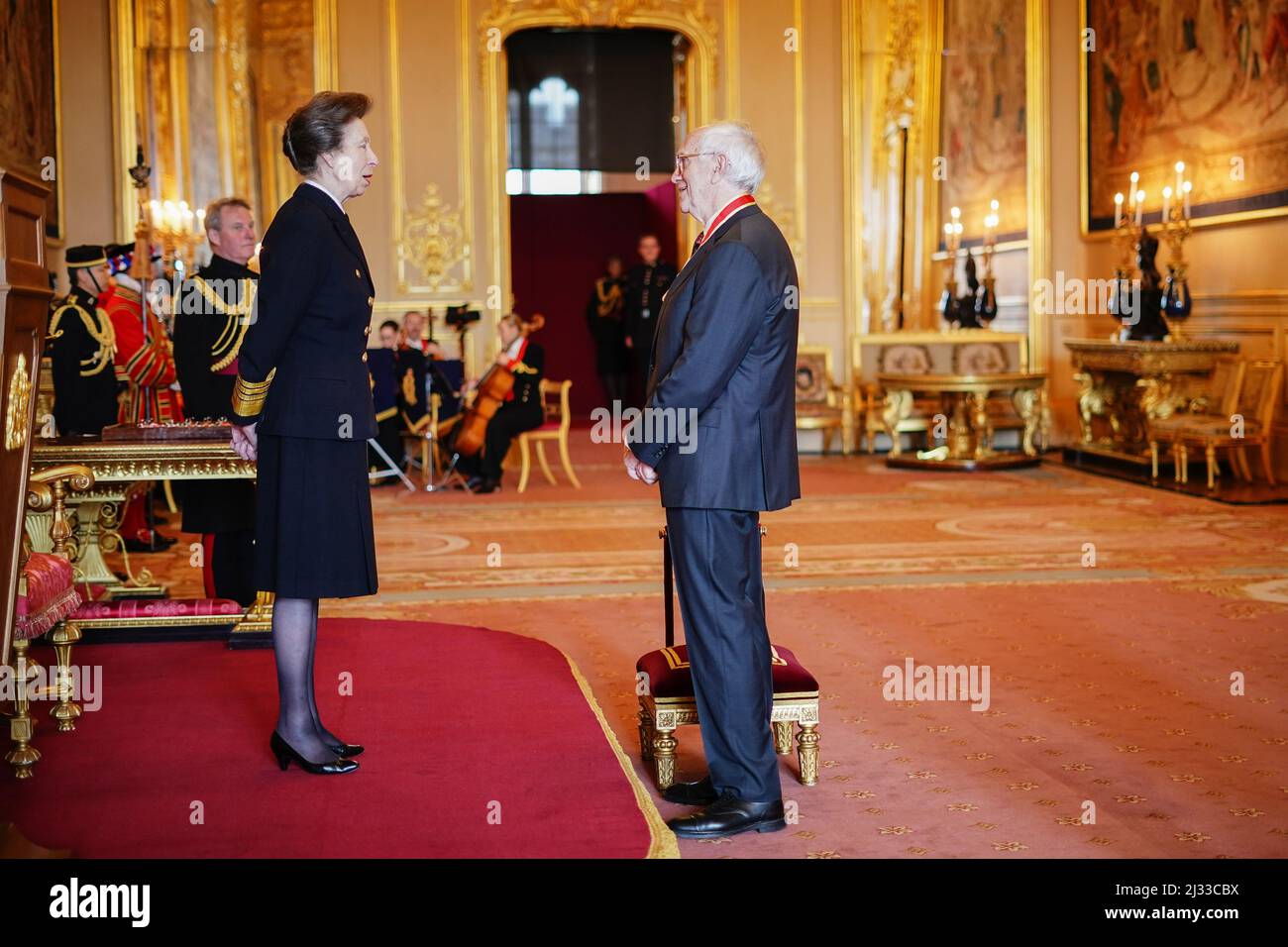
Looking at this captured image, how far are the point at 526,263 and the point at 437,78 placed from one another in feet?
18.1

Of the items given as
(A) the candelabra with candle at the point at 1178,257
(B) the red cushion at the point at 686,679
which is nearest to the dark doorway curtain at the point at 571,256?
(A) the candelabra with candle at the point at 1178,257

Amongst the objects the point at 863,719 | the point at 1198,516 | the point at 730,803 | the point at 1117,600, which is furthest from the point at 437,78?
the point at 730,803

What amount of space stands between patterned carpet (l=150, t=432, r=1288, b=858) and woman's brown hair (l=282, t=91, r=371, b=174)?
1.88 metres

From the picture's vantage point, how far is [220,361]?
5367mm

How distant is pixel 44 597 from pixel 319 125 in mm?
1565

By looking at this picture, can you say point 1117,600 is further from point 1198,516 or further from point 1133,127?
point 1133,127

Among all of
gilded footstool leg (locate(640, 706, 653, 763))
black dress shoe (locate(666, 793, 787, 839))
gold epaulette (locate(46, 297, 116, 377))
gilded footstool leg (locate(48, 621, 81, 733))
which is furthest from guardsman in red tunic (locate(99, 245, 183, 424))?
black dress shoe (locate(666, 793, 787, 839))

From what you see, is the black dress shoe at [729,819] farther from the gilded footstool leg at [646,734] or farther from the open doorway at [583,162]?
the open doorway at [583,162]

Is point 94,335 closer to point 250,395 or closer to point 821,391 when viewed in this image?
point 250,395

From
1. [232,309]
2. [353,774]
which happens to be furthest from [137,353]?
[353,774]

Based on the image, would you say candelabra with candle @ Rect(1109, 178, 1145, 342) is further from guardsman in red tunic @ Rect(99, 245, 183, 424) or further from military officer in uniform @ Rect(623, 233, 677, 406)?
guardsman in red tunic @ Rect(99, 245, 183, 424)

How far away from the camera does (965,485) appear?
10703 mm

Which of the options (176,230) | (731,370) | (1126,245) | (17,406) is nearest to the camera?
(17,406)

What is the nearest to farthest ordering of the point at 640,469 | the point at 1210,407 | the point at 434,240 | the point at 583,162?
the point at 640,469
the point at 1210,407
the point at 434,240
the point at 583,162
